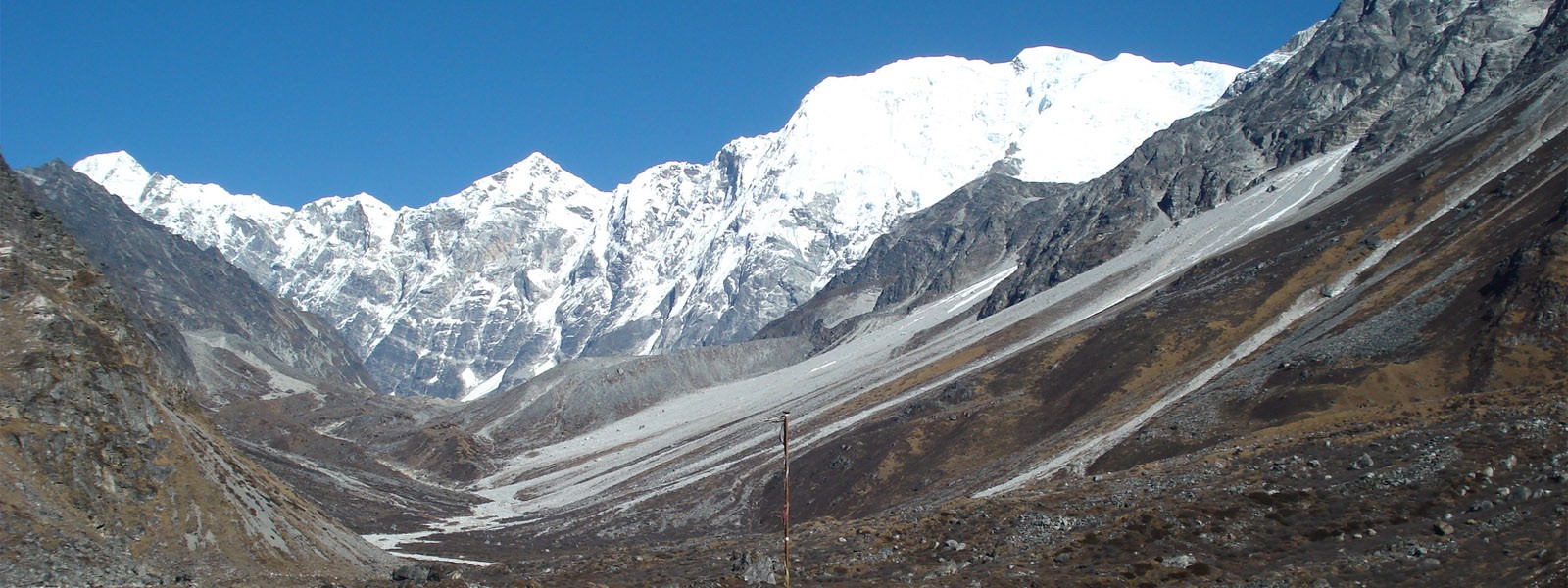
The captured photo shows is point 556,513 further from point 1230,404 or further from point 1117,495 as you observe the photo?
point 1117,495

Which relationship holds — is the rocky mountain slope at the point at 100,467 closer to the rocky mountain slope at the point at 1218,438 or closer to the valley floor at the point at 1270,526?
the valley floor at the point at 1270,526

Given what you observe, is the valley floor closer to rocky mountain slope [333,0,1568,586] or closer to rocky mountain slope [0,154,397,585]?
rocky mountain slope [333,0,1568,586]

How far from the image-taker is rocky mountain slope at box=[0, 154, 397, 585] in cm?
5209

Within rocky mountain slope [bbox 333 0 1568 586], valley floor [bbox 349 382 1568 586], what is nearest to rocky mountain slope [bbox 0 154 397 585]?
valley floor [bbox 349 382 1568 586]

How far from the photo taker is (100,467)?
59531 mm

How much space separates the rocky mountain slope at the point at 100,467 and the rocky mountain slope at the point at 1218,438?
47.2 ft

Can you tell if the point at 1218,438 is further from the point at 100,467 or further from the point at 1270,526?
the point at 100,467

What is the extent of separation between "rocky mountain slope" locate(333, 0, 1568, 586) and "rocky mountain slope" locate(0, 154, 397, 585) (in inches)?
566

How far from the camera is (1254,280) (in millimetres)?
142875

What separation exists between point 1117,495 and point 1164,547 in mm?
10706

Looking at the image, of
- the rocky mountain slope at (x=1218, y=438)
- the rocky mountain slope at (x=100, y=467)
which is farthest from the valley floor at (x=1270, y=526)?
the rocky mountain slope at (x=100, y=467)

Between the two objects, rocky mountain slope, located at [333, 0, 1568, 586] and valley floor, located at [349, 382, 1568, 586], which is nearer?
valley floor, located at [349, 382, 1568, 586]

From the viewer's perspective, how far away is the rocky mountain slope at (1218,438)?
158 feet

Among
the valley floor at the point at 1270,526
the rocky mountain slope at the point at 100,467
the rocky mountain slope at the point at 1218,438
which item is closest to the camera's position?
the valley floor at the point at 1270,526
